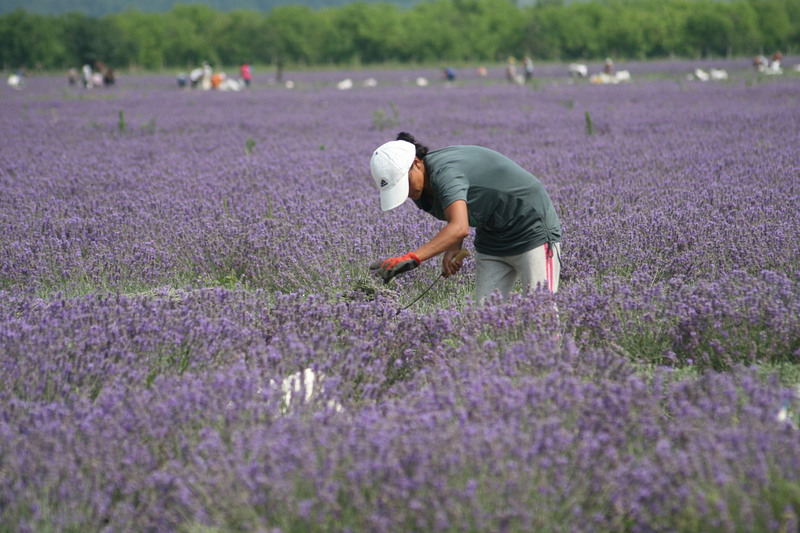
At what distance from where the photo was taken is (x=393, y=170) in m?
2.79

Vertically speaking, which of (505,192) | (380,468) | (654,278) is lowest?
(654,278)

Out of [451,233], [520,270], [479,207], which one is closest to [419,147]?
[479,207]

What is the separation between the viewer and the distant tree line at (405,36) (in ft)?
183

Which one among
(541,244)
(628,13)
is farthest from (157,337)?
(628,13)

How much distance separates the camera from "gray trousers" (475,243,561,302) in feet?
10.6

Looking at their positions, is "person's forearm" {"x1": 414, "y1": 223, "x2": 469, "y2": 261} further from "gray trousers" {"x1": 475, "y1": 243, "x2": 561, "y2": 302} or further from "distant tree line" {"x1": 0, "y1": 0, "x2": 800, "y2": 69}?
"distant tree line" {"x1": 0, "y1": 0, "x2": 800, "y2": 69}

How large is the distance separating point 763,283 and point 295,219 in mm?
3052

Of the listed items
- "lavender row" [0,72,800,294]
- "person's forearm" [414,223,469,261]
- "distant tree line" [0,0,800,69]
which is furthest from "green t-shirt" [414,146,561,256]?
"distant tree line" [0,0,800,69]

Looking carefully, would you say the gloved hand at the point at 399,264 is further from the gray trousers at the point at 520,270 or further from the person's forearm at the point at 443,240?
the gray trousers at the point at 520,270

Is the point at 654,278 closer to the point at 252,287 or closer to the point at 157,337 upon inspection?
the point at 252,287

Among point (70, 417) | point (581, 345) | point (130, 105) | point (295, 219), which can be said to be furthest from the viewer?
point (130, 105)

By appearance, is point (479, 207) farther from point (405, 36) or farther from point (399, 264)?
point (405, 36)

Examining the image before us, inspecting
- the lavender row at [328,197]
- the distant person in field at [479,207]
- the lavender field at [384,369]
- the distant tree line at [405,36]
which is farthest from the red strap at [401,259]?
the distant tree line at [405,36]

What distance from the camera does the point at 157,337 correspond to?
2777 millimetres
